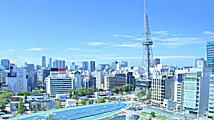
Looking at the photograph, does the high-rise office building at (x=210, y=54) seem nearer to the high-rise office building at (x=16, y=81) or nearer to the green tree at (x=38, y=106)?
the green tree at (x=38, y=106)

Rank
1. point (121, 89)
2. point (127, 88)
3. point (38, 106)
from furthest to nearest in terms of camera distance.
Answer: point (127, 88) < point (121, 89) < point (38, 106)

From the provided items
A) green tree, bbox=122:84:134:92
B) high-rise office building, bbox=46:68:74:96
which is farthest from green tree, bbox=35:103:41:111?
green tree, bbox=122:84:134:92

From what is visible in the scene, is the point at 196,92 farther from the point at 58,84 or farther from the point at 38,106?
the point at 58,84

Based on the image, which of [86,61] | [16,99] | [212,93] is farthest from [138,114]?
[86,61]

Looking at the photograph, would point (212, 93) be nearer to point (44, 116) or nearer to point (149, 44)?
point (44, 116)

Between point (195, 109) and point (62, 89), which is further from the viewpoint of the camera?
point (62, 89)

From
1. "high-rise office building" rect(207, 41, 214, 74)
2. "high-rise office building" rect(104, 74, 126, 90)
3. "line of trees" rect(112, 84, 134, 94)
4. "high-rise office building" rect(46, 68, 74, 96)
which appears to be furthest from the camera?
"high-rise office building" rect(104, 74, 126, 90)

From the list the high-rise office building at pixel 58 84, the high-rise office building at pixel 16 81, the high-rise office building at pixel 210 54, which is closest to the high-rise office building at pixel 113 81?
the high-rise office building at pixel 58 84

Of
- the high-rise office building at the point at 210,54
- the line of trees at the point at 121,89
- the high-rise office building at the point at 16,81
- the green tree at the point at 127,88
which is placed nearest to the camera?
the high-rise office building at the point at 210,54

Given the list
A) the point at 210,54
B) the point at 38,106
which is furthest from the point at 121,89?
the point at 38,106

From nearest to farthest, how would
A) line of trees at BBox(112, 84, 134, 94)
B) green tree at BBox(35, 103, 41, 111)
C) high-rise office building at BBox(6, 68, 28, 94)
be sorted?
green tree at BBox(35, 103, 41, 111)
high-rise office building at BBox(6, 68, 28, 94)
line of trees at BBox(112, 84, 134, 94)

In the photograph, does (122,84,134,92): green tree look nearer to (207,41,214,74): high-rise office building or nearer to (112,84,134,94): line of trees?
(112,84,134,94): line of trees
